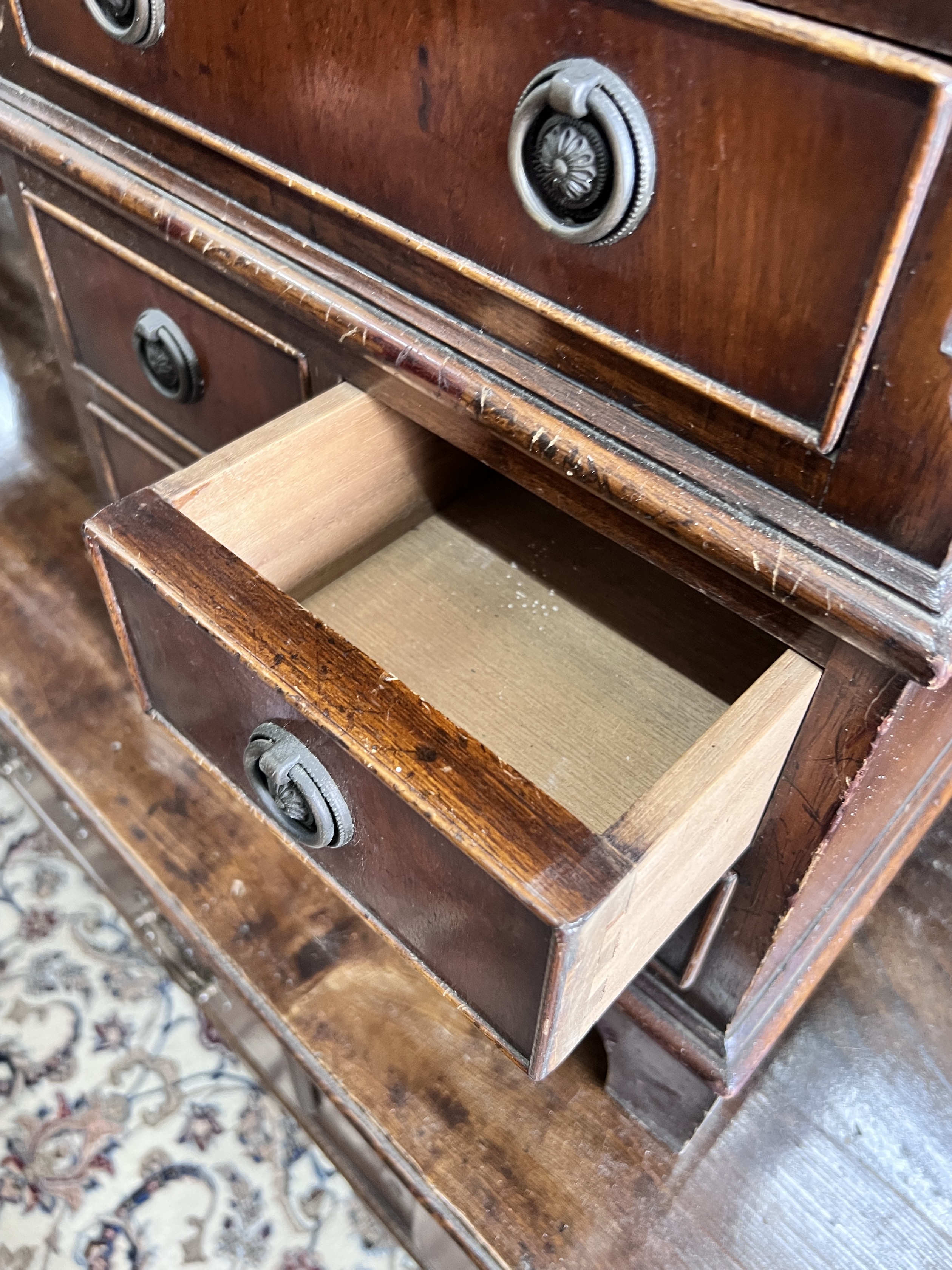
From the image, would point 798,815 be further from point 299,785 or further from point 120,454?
point 120,454

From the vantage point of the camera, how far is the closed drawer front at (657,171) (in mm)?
272

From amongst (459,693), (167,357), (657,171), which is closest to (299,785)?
→ (459,693)

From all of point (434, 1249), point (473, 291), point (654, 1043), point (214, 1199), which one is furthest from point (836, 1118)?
point (473, 291)

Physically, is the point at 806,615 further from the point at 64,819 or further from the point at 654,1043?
the point at 64,819

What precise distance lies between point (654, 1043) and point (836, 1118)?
17cm

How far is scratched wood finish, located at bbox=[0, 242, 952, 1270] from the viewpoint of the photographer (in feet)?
1.96

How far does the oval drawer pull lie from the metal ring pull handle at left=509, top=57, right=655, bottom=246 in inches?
12.8

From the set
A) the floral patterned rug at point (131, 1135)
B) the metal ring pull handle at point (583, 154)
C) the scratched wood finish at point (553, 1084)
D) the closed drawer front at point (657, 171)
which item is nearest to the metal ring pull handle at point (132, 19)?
the closed drawer front at point (657, 171)

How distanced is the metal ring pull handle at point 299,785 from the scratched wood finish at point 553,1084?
1.02 ft

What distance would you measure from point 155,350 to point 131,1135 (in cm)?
58

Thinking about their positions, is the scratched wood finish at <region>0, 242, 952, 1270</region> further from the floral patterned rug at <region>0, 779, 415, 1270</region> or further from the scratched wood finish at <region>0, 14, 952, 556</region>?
the scratched wood finish at <region>0, 14, 952, 556</region>

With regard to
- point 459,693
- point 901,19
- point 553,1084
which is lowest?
point 553,1084

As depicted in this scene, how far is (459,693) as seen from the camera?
1.68 ft

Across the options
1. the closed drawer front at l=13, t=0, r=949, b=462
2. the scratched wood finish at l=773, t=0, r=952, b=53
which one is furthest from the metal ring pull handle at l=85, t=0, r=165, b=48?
the scratched wood finish at l=773, t=0, r=952, b=53
